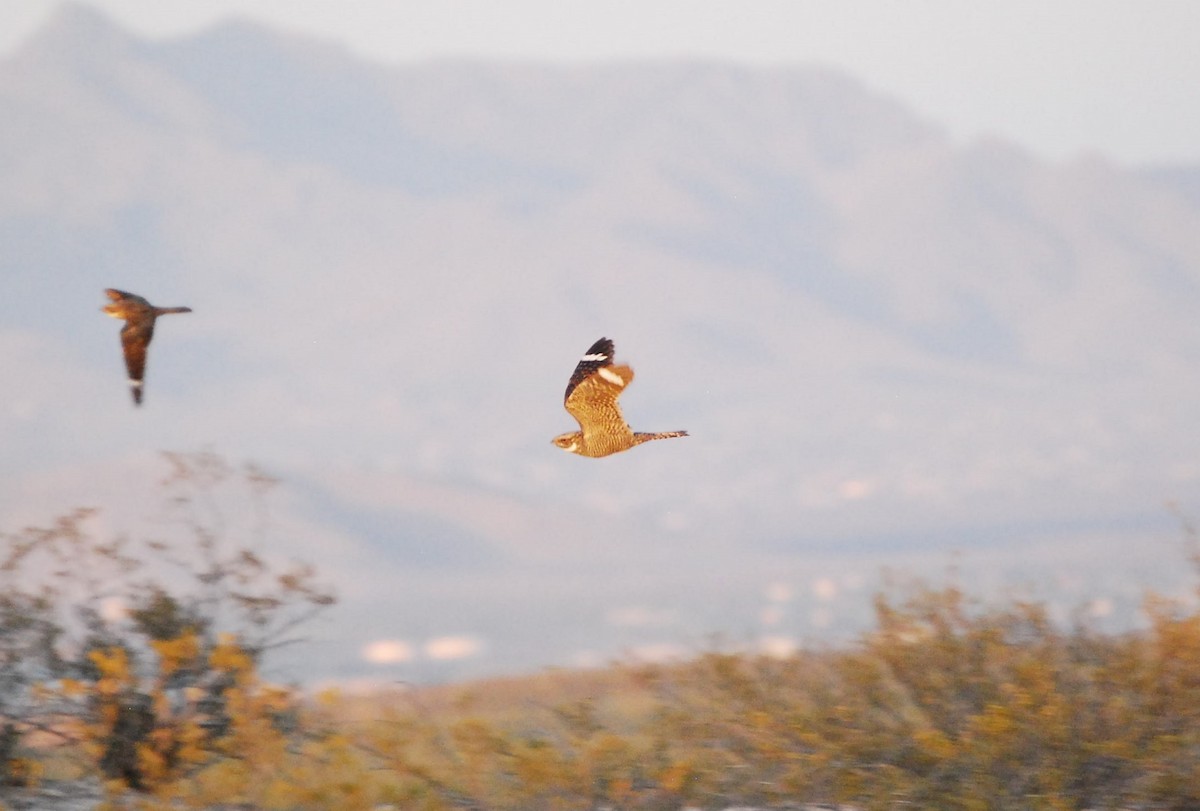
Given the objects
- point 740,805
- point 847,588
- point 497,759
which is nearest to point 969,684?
point 740,805

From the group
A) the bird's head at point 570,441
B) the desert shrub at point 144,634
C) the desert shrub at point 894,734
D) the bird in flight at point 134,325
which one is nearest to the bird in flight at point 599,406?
the bird's head at point 570,441

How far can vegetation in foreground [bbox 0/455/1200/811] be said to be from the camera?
23.7 feet

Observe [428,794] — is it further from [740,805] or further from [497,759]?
[740,805]

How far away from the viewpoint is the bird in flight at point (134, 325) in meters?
5.91

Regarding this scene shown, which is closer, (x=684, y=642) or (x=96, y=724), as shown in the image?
(x=96, y=724)

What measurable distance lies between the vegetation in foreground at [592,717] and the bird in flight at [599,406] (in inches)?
90.9

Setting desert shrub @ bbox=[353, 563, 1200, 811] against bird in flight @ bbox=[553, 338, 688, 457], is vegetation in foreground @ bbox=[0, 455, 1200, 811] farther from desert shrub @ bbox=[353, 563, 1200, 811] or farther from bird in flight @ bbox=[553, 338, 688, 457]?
bird in flight @ bbox=[553, 338, 688, 457]

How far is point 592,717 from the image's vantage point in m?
8.02

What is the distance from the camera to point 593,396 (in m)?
5.30

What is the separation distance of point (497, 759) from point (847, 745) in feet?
5.34

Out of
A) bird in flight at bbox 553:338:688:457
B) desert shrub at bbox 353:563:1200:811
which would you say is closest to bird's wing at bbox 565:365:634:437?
bird in flight at bbox 553:338:688:457

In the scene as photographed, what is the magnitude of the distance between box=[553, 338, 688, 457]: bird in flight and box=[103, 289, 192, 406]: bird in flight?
158cm

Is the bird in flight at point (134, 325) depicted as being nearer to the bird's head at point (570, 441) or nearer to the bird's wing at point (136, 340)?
the bird's wing at point (136, 340)

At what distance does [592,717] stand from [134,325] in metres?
3.24
